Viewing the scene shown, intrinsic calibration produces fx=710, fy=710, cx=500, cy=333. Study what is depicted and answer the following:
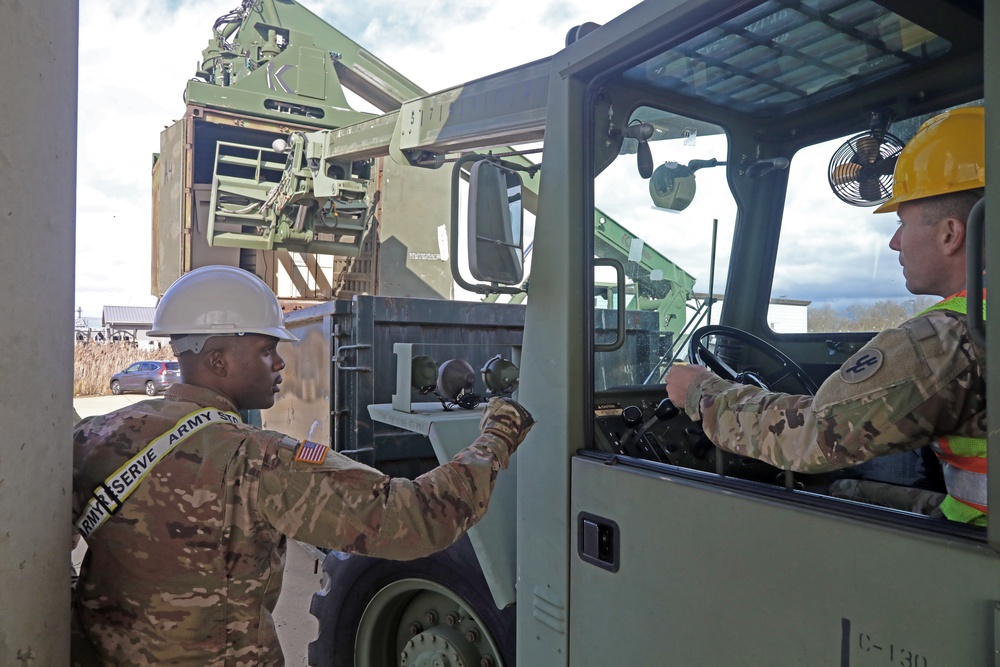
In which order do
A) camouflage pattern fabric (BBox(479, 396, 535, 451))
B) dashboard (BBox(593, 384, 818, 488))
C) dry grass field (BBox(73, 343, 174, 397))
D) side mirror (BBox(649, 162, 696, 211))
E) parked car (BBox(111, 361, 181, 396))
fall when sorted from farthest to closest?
dry grass field (BBox(73, 343, 174, 397)) < parked car (BBox(111, 361, 181, 396)) < side mirror (BBox(649, 162, 696, 211)) < dashboard (BBox(593, 384, 818, 488)) < camouflage pattern fabric (BBox(479, 396, 535, 451))

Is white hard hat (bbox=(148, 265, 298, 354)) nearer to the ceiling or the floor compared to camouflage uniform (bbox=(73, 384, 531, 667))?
nearer to the ceiling

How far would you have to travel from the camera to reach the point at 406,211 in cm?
954

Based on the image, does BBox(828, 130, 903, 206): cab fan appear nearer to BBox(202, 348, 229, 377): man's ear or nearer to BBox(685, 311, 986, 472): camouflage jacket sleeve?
BBox(685, 311, 986, 472): camouflage jacket sleeve

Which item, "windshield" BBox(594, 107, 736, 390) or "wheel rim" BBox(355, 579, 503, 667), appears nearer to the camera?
"windshield" BBox(594, 107, 736, 390)

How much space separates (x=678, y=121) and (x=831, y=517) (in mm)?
1363

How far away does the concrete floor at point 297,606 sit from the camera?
374 centimetres

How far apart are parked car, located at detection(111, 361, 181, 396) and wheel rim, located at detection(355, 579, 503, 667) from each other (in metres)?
17.4

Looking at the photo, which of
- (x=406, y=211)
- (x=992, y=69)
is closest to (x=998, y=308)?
(x=992, y=69)

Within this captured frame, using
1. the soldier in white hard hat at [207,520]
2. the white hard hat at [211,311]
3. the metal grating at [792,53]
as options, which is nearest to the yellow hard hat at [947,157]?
the metal grating at [792,53]

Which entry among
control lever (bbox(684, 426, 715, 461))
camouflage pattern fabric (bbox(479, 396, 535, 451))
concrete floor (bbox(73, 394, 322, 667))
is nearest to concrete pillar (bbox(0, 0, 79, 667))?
camouflage pattern fabric (bbox(479, 396, 535, 451))

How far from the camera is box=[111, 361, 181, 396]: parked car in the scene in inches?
722

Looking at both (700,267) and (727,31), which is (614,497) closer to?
(700,267)

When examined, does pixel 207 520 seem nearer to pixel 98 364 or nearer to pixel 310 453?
pixel 310 453

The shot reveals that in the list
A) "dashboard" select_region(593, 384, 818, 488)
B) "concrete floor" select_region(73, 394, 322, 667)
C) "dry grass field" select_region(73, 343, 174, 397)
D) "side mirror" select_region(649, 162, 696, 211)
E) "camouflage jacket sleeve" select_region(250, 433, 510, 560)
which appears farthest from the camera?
"dry grass field" select_region(73, 343, 174, 397)
